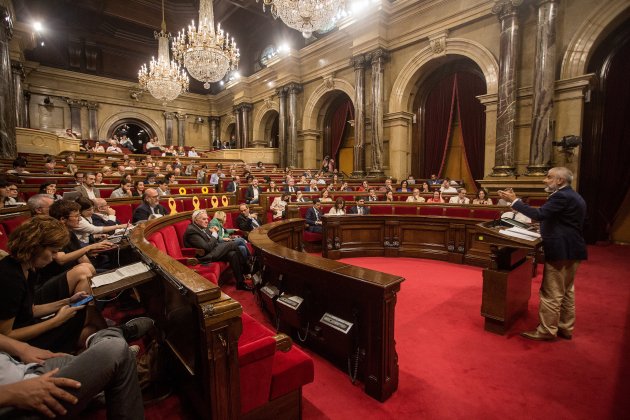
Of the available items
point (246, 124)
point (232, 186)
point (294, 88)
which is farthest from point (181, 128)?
point (232, 186)

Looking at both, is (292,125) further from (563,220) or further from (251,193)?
(563,220)

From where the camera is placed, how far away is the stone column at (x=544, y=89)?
258 inches

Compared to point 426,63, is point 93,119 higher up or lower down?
lower down

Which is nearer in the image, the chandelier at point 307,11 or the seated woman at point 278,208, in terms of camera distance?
the seated woman at point 278,208

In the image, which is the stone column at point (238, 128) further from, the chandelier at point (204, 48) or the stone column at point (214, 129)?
the chandelier at point (204, 48)

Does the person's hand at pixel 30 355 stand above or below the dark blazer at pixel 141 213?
below

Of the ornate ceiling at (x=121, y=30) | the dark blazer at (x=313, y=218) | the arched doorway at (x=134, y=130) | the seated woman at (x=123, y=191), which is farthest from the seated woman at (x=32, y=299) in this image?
the arched doorway at (x=134, y=130)

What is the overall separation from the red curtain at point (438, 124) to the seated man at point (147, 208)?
840 centimetres

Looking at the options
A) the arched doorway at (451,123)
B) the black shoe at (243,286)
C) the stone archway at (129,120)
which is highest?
the stone archway at (129,120)

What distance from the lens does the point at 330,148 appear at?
1377 cm

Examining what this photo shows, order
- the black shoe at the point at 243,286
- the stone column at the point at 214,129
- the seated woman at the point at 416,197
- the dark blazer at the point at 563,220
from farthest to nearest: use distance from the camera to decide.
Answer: the stone column at the point at 214,129 < the seated woman at the point at 416,197 < the black shoe at the point at 243,286 < the dark blazer at the point at 563,220

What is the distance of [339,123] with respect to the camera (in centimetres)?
1322

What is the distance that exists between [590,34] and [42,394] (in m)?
9.22

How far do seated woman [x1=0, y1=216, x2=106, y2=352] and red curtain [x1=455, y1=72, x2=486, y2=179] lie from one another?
31.7 ft
